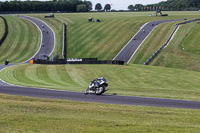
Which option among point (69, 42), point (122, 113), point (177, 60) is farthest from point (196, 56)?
point (122, 113)

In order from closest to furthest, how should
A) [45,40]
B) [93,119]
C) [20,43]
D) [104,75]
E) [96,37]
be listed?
[93,119] → [104,75] → [20,43] → [96,37] → [45,40]

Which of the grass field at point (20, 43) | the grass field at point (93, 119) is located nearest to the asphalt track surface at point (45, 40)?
the grass field at point (20, 43)

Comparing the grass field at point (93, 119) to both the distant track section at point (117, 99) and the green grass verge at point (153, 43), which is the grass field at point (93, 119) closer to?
the distant track section at point (117, 99)

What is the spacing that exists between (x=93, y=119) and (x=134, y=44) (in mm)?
72231

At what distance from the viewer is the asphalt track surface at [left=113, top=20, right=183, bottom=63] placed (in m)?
81.2

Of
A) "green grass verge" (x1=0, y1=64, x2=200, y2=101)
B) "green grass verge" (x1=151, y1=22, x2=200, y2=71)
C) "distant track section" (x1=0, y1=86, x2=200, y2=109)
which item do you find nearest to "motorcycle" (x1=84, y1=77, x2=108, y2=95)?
"distant track section" (x1=0, y1=86, x2=200, y2=109)

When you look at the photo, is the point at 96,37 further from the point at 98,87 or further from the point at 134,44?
the point at 98,87

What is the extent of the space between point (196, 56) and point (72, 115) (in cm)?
6018

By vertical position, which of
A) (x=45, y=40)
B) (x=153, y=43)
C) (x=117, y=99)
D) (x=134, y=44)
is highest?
(x=117, y=99)

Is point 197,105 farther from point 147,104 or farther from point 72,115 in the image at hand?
point 72,115

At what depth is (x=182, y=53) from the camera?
78.8 metres

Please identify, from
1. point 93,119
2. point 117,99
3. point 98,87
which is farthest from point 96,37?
point 93,119

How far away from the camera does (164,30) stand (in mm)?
103188

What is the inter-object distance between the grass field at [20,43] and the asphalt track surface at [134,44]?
2390 cm
